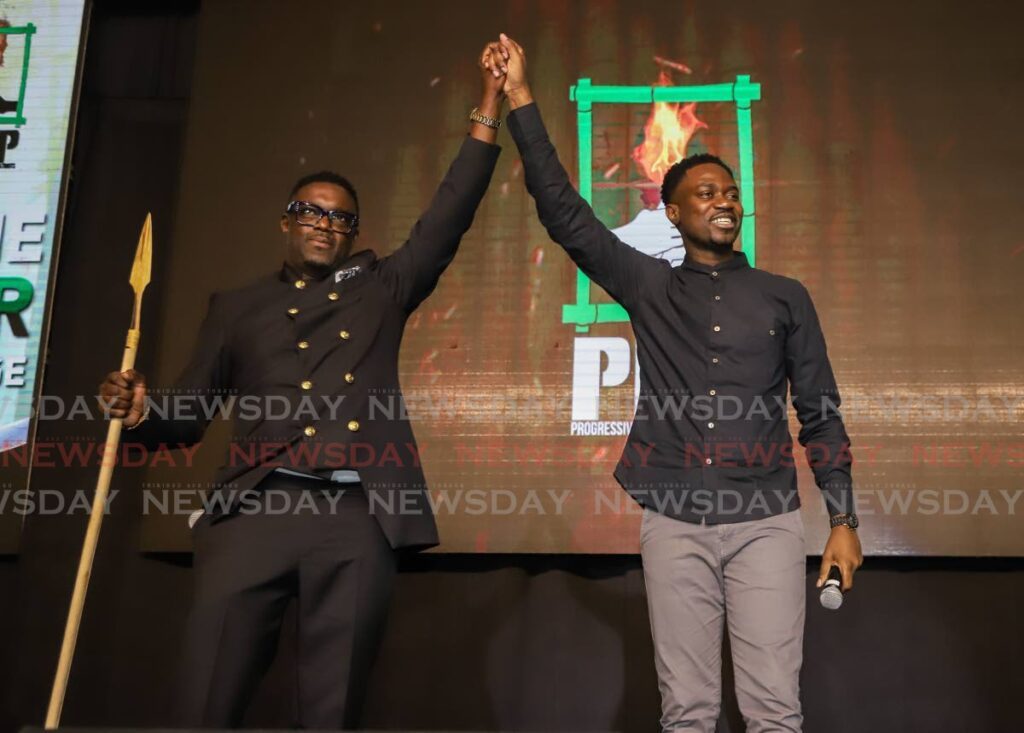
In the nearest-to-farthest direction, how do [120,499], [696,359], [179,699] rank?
1. [179,699]
2. [696,359]
3. [120,499]

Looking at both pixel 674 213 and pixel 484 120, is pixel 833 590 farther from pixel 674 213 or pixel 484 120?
pixel 484 120

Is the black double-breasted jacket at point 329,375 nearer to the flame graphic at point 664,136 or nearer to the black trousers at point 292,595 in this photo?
the black trousers at point 292,595

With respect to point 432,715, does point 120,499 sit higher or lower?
higher

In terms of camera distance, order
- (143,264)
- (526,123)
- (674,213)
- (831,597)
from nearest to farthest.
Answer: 1. (831,597)
2. (143,264)
3. (526,123)
4. (674,213)

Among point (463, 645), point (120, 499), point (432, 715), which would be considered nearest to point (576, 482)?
point (463, 645)

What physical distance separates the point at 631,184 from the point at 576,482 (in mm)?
887

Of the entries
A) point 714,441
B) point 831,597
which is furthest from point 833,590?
point 714,441

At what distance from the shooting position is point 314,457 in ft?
6.27

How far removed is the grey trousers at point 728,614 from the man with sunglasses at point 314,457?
0.44m

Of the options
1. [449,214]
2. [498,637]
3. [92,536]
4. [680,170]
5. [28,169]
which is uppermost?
[28,169]

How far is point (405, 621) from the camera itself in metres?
3.14

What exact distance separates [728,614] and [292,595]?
30.5 inches

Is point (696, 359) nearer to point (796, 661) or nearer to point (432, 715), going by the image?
point (796, 661)

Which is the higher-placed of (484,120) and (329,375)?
(484,120)
